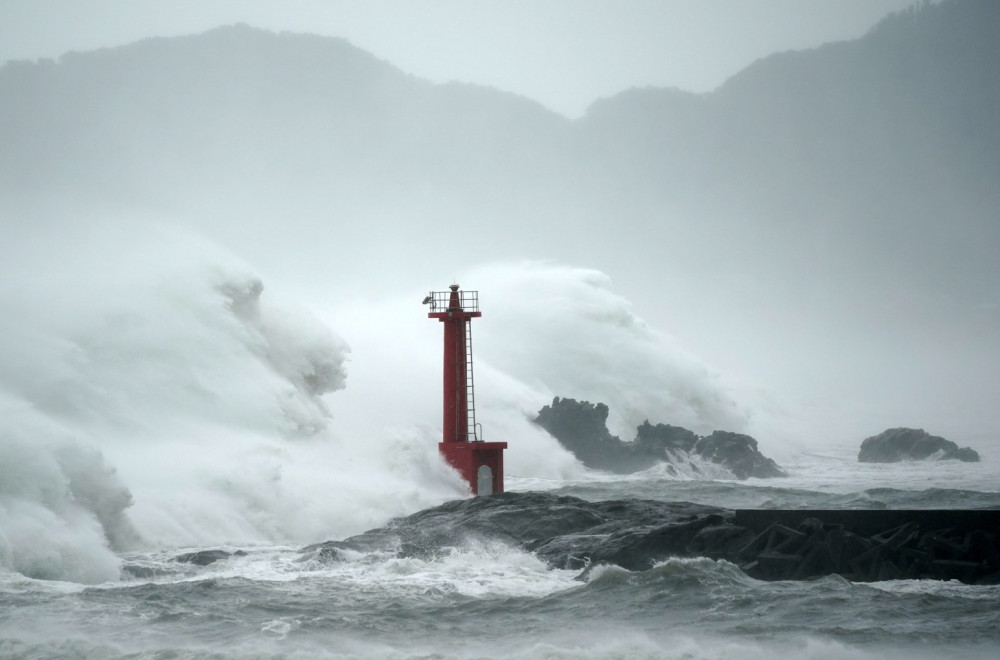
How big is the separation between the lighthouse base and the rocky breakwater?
4.37 m

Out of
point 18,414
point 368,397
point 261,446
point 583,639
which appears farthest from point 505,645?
point 368,397

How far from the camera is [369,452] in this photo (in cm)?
1953

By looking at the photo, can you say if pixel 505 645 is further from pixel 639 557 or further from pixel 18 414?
pixel 18 414

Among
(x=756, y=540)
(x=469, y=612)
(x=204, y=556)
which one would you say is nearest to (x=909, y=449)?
(x=756, y=540)

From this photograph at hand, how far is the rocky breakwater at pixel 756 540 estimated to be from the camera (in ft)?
34.0

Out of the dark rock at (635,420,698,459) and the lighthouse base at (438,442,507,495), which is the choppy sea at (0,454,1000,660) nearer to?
the lighthouse base at (438,442,507,495)

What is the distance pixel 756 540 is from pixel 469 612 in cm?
369

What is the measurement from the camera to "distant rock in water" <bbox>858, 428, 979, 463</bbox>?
3253 centimetres

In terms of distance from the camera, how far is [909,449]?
32.8 m

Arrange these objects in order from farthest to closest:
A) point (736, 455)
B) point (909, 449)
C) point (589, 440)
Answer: point (909, 449) → point (736, 455) → point (589, 440)

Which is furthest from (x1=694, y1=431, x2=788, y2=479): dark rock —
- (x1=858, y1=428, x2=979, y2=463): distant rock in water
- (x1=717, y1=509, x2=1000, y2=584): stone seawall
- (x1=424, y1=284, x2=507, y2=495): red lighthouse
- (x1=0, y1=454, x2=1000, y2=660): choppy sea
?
(x1=0, y1=454, x2=1000, y2=660): choppy sea

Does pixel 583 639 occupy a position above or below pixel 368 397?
below

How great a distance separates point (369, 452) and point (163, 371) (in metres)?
4.74

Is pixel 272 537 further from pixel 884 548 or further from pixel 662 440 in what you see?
pixel 662 440
